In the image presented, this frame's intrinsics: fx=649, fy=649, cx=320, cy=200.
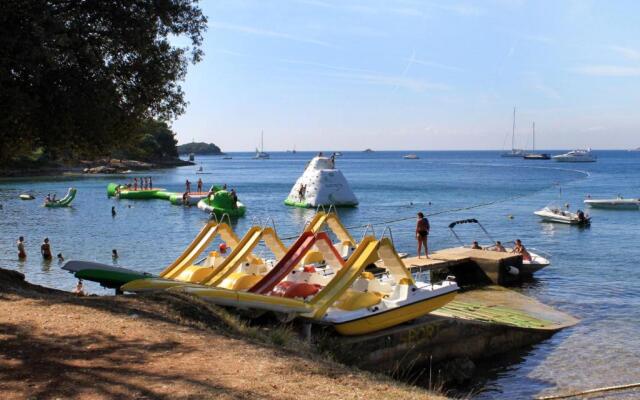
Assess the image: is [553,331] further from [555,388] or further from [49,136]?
[49,136]

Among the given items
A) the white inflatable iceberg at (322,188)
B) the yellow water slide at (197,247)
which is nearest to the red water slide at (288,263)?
the yellow water slide at (197,247)

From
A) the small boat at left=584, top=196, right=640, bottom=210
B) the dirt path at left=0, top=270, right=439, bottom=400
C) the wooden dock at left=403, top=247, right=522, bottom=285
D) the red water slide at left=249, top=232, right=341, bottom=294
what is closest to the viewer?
the dirt path at left=0, top=270, right=439, bottom=400

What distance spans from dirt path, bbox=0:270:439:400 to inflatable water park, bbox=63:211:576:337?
9.98ft

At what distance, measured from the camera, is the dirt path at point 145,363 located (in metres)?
7.81

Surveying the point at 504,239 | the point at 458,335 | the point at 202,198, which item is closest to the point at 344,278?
the point at 458,335

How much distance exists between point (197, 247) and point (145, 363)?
11104 millimetres

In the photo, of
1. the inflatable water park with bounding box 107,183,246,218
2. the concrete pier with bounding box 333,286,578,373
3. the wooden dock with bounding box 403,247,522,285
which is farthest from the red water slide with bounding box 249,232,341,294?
the inflatable water park with bounding box 107,183,246,218

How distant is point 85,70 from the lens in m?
13.0

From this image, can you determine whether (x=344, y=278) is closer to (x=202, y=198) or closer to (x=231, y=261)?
(x=231, y=261)

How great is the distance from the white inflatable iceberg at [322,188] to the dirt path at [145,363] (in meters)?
46.3

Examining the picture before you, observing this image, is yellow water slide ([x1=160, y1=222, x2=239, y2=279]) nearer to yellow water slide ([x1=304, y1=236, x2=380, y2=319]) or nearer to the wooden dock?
yellow water slide ([x1=304, y1=236, x2=380, y2=319])

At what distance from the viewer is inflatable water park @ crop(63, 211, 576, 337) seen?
47.8ft

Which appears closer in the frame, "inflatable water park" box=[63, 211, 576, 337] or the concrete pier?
"inflatable water park" box=[63, 211, 576, 337]

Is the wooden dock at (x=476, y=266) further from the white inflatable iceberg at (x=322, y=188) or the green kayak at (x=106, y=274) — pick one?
the white inflatable iceberg at (x=322, y=188)
